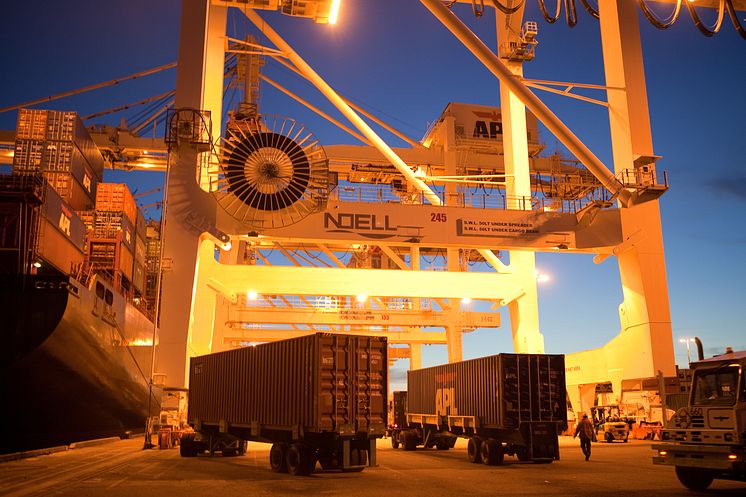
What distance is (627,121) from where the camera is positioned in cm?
2138

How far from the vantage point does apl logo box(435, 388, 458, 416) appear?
20.5 m

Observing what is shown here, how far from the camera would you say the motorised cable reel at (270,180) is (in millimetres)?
19719

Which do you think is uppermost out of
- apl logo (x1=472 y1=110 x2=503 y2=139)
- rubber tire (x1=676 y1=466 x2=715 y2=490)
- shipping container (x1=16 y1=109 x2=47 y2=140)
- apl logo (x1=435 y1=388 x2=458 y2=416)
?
apl logo (x1=472 y1=110 x2=503 y2=139)

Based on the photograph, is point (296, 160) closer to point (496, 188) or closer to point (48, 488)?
point (48, 488)

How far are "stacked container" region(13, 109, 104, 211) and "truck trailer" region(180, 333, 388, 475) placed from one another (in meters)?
12.6

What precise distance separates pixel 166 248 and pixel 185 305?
1.83 metres

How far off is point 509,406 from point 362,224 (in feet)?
23.5

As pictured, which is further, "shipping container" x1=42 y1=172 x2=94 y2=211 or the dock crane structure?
"shipping container" x1=42 y1=172 x2=94 y2=211

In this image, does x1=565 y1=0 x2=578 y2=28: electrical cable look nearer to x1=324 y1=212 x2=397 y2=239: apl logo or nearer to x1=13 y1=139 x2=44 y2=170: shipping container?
x1=324 y1=212 x2=397 y2=239: apl logo

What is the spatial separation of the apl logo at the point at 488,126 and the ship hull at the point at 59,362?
65.1ft

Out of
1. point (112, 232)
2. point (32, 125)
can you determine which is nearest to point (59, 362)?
point (112, 232)

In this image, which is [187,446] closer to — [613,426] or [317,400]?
[317,400]

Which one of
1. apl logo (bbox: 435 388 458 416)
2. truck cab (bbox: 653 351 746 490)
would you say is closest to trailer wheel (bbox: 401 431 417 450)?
apl logo (bbox: 435 388 458 416)

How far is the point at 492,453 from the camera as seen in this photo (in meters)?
16.9
